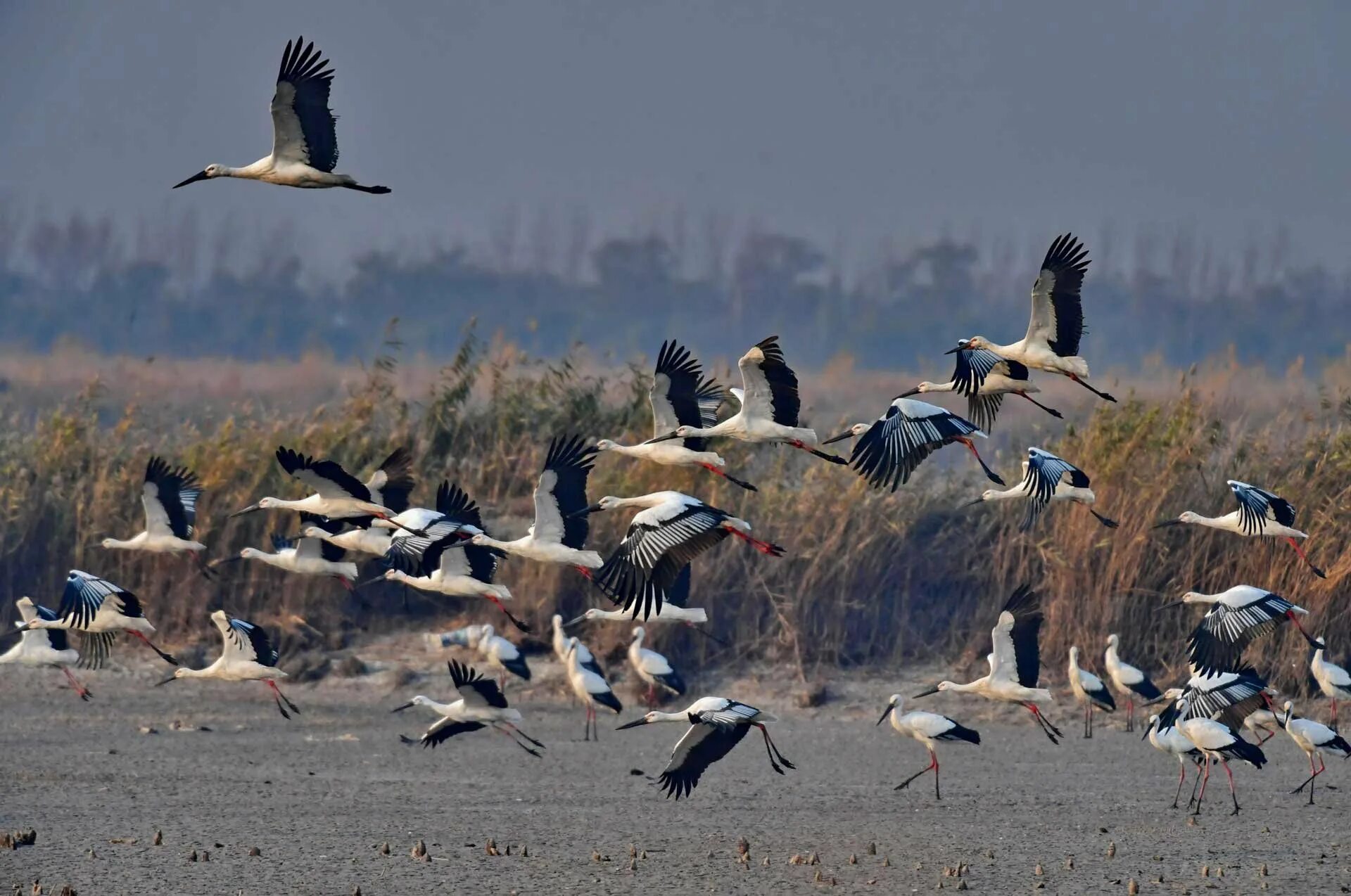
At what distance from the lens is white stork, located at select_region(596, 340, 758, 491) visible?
46.0ft

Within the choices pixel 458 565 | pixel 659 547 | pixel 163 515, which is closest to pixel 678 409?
pixel 659 547

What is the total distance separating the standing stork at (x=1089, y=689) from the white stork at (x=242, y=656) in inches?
256

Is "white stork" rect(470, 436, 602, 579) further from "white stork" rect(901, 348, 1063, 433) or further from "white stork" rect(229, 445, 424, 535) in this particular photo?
"white stork" rect(901, 348, 1063, 433)

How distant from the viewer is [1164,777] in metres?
16.9

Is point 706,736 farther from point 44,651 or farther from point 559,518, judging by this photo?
point 44,651

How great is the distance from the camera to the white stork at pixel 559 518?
561 inches

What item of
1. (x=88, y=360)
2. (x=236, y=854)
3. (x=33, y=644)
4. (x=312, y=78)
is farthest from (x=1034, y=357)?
(x=88, y=360)

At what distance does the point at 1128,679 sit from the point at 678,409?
550cm

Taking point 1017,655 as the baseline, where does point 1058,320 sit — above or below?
above

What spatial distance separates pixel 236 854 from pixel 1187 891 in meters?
5.72

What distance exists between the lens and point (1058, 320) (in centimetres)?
1274

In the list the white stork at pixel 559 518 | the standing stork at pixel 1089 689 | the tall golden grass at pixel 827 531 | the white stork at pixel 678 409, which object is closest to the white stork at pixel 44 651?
the tall golden grass at pixel 827 531

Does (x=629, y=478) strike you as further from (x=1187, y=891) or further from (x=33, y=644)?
(x=1187, y=891)

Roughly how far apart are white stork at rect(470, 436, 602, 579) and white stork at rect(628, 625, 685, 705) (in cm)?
409
